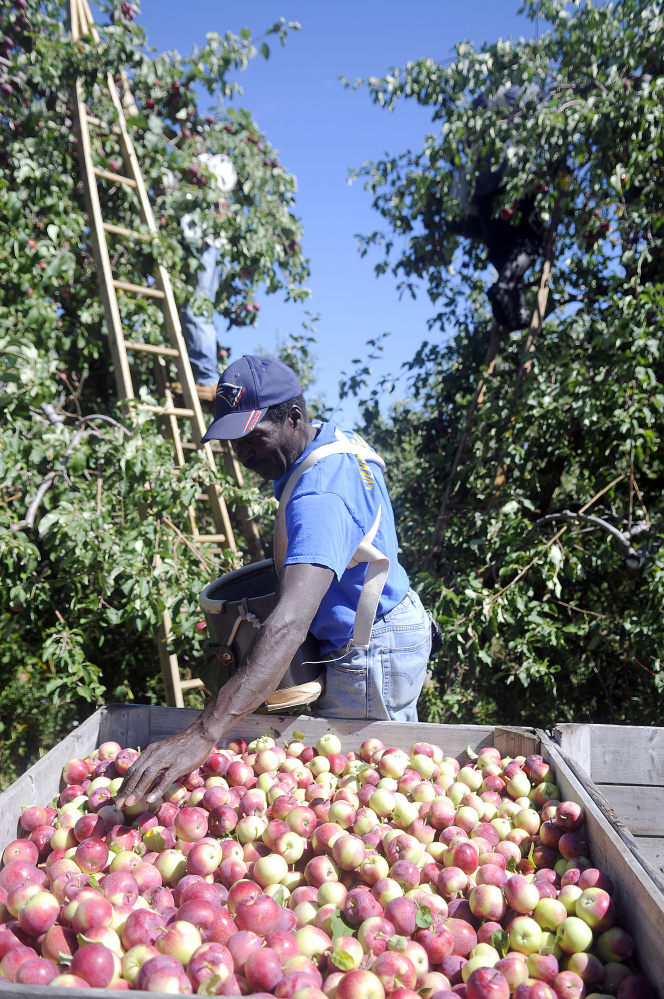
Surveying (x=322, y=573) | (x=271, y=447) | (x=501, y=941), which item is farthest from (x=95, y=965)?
(x=271, y=447)

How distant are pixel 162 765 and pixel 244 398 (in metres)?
0.90

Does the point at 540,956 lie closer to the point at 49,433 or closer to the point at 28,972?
the point at 28,972

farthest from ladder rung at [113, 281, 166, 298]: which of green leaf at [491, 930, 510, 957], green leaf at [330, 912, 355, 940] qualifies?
green leaf at [491, 930, 510, 957]

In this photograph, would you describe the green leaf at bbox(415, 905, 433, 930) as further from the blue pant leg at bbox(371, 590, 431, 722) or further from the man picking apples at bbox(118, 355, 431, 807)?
the blue pant leg at bbox(371, 590, 431, 722)

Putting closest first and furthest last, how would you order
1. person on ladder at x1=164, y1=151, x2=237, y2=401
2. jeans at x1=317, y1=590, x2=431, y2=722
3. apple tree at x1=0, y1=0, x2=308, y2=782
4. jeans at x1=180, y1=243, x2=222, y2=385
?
jeans at x1=317, y1=590, x2=431, y2=722
apple tree at x1=0, y1=0, x2=308, y2=782
person on ladder at x1=164, y1=151, x2=237, y2=401
jeans at x1=180, y1=243, x2=222, y2=385

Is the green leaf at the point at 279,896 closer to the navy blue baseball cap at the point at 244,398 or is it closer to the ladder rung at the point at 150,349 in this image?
the navy blue baseball cap at the point at 244,398

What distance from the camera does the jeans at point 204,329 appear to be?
4.64 meters

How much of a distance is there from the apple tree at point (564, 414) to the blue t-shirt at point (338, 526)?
4.96 ft

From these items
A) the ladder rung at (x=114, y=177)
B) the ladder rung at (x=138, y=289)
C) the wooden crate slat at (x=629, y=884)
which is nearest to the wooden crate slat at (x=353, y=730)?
the wooden crate slat at (x=629, y=884)

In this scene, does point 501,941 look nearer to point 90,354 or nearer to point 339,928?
point 339,928

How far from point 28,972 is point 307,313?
5.18 metres

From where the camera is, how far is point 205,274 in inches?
186

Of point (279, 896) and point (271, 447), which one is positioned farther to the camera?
point (271, 447)

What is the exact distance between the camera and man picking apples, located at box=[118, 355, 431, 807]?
1440 millimetres
